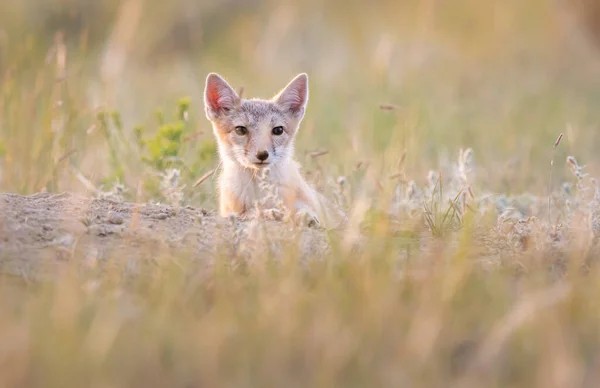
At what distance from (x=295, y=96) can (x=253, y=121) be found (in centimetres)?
45

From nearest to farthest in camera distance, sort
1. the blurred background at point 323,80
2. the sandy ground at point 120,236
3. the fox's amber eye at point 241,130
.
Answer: the sandy ground at point 120,236
the fox's amber eye at point 241,130
the blurred background at point 323,80

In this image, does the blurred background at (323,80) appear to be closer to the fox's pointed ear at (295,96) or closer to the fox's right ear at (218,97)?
the fox's right ear at (218,97)

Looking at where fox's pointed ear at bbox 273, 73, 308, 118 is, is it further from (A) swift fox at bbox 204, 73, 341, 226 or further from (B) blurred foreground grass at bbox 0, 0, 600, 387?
(B) blurred foreground grass at bbox 0, 0, 600, 387

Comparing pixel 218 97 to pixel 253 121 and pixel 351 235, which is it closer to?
pixel 253 121

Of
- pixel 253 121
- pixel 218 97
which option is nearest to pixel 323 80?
pixel 218 97

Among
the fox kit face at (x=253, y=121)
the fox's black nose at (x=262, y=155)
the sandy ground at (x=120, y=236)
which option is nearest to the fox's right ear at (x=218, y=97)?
the fox kit face at (x=253, y=121)

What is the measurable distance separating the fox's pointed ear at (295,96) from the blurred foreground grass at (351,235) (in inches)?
18.8

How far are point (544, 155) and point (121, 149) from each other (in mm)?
3749

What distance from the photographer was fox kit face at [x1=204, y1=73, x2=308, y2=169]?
5504 mm

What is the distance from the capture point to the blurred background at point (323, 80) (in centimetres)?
628

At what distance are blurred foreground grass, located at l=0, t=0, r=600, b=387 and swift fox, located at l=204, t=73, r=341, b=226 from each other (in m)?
0.25

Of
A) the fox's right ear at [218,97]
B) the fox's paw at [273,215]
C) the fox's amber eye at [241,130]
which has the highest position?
the fox's right ear at [218,97]

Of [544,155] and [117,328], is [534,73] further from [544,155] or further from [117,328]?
[117,328]

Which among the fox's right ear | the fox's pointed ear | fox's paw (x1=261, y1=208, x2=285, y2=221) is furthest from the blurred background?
fox's paw (x1=261, y1=208, x2=285, y2=221)
